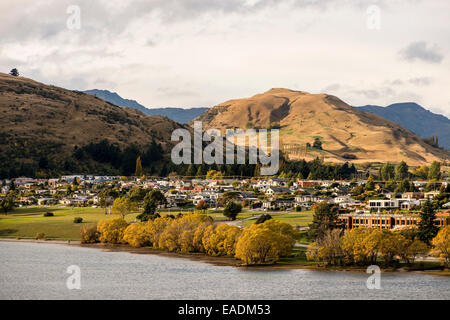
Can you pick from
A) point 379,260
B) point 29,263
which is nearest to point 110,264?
point 29,263

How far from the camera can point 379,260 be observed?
82.8 meters

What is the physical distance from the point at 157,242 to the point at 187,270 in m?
24.2

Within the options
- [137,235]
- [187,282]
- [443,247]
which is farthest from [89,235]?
[443,247]

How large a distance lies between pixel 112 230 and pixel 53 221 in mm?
24386

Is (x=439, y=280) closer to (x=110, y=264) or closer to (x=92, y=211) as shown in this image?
(x=110, y=264)

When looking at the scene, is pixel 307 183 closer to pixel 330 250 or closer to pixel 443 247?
pixel 330 250

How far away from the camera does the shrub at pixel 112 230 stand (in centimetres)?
11000

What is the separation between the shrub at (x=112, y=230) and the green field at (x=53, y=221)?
7.09 m

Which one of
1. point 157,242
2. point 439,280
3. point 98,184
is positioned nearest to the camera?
point 439,280

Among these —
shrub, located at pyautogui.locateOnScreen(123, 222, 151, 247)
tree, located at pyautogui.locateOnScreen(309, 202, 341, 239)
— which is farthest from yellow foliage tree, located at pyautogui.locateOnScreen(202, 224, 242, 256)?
shrub, located at pyautogui.locateOnScreen(123, 222, 151, 247)

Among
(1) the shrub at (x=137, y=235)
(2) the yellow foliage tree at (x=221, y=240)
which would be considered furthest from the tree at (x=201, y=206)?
(2) the yellow foliage tree at (x=221, y=240)
